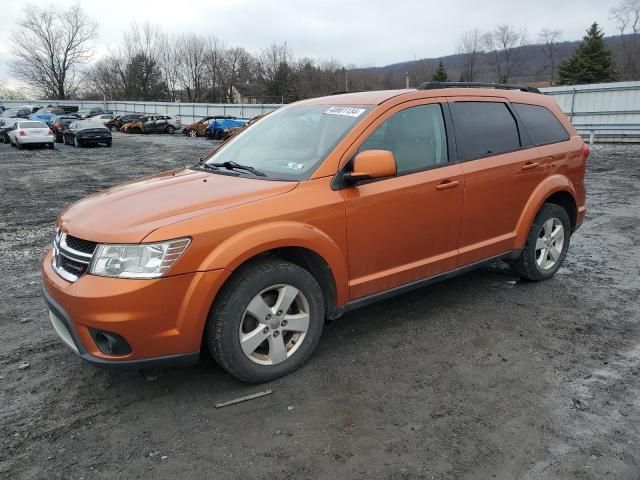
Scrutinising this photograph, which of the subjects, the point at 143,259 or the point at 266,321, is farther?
the point at 266,321

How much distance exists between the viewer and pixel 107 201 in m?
3.53

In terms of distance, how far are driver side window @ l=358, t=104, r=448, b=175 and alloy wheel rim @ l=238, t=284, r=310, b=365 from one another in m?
1.16

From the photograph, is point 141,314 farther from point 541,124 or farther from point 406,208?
point 541,124

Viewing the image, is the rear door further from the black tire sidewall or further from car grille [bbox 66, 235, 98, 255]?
car grille [bbox 66, 235, 98, 255]

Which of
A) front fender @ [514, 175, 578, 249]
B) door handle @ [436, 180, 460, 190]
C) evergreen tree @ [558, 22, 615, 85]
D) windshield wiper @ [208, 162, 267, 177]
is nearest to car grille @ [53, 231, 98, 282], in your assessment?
windshield wiper @ [208, 162, 267, 177]

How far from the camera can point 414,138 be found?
406 centimetres

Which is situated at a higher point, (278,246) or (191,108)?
(191,108)

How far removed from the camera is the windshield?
3713 mm

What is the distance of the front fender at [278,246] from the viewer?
3.06 m

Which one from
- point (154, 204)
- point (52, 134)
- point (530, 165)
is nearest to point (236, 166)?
point (154, 204)

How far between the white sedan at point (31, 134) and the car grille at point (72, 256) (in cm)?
2560

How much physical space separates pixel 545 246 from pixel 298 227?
296 centimetres

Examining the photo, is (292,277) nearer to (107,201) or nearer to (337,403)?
(337,403)

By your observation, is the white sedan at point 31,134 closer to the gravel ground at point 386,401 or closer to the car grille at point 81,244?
the gravel ground at point 386,401
